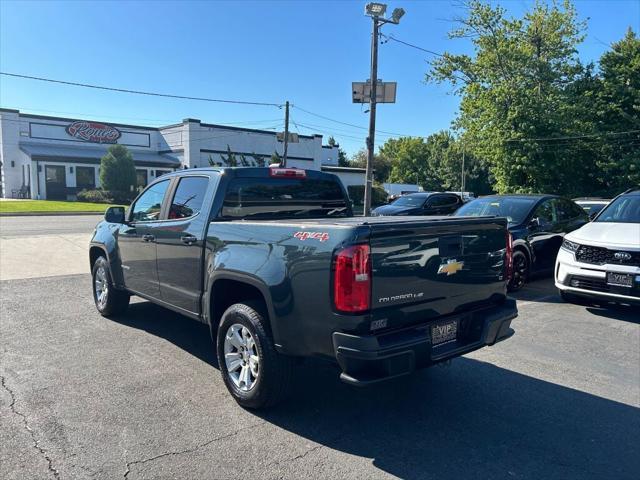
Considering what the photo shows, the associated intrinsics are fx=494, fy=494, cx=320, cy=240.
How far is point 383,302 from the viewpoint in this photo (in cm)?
321

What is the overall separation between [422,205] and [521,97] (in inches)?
462

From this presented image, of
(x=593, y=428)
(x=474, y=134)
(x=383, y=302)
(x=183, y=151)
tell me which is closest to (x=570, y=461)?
(x=593, y=428)

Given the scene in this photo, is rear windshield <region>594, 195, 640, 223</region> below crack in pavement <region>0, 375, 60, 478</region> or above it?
above

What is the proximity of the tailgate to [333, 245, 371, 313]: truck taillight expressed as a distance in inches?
2.4

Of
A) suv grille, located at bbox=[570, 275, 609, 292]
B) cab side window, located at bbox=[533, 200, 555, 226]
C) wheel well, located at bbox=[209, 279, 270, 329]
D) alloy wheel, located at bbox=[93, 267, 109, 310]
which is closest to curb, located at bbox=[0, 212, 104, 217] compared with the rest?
alloy wheel, located at bbox=[93, 267, 109, 310]

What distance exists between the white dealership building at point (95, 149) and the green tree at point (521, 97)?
19.8 meters

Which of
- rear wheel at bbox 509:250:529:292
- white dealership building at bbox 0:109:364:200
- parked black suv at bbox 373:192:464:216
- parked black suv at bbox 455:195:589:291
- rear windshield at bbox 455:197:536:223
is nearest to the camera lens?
rear wheel at bbox 509:250:529:292

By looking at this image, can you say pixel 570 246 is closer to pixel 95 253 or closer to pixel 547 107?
pixel 95 253

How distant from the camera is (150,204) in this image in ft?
18.3

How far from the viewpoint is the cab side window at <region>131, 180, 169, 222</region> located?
534 cm

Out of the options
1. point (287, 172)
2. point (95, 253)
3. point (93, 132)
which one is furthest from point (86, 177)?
point (287, 172)

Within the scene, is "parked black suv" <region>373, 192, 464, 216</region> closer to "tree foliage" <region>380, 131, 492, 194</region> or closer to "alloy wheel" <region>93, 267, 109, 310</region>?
"alloy wheel" <region>93, 267, 109, 310</region>

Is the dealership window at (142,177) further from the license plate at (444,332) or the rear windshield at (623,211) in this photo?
the license plate at (444,332)

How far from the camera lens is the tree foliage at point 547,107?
959 inches
